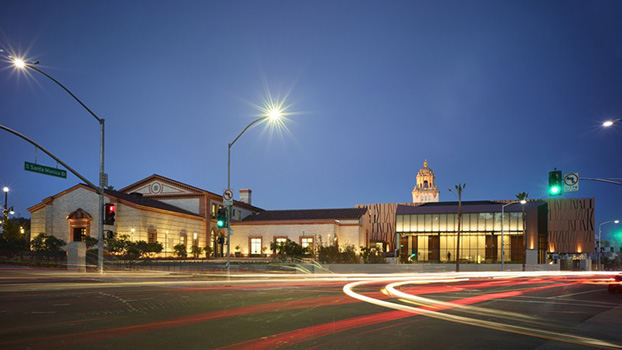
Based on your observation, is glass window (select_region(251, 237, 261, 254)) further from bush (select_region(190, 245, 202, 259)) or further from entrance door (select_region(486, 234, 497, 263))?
entrance door (select_region(486, 234, 497, 263))

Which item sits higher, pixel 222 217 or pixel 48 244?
pixel 222 217

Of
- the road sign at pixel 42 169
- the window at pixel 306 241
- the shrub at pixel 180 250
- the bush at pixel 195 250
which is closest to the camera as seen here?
the road sign at pixel 42 169

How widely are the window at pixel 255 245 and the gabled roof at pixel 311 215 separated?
3055mm

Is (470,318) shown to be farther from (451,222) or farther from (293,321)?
(451,222)

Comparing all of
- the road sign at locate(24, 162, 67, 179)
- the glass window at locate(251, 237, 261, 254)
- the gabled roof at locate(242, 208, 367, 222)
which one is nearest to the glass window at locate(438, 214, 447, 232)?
the gabled roof at locate(242, 208, 367, 222)

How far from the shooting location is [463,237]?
2945 inches

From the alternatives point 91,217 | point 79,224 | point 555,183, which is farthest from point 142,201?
point 555,183

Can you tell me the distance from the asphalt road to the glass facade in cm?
5561

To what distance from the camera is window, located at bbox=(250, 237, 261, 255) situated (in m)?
69.7

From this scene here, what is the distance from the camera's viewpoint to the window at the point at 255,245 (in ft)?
229

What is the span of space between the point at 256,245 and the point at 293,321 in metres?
59.1

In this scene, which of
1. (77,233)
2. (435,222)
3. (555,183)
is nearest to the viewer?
(555,183)

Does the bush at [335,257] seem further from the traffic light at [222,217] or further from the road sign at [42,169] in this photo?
the road sign at [42,169]

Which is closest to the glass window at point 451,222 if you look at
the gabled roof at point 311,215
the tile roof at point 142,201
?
the gabled roof at point 311,215
